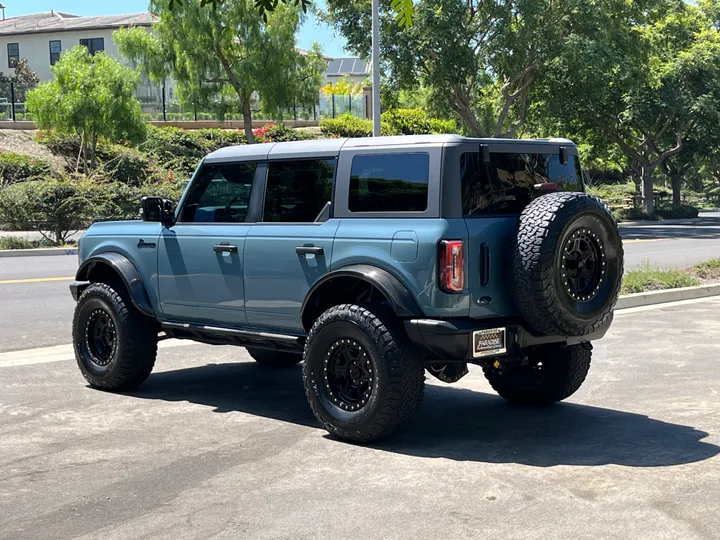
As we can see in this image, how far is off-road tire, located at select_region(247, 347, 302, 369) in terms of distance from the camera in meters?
9.24

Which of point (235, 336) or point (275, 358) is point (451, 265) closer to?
point (235, 336)

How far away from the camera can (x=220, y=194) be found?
7.70 metres

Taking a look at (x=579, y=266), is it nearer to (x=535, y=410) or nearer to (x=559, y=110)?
(x=535, y=410)

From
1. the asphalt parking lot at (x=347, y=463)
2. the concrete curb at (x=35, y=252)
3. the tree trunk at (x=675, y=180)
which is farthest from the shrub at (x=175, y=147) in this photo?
the asphalt parking lot at (x=347, y=463)

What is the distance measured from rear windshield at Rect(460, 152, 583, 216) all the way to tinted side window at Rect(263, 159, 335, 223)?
3.40 feet

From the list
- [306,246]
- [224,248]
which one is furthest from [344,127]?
[306,246]

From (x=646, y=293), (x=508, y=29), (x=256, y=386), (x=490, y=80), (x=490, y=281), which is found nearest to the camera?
(x=490, y=281)

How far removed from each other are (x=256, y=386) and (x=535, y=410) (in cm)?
242

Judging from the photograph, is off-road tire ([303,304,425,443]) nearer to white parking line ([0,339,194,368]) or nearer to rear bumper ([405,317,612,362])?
rear bumper ([405,317,612,362])

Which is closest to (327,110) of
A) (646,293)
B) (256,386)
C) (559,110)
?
(559,110)

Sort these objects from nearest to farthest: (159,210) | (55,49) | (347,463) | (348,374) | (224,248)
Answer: (347,463)
(348,374)
(224,248)
(159,210)
(55,49)

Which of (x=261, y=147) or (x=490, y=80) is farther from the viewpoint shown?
(x=490, y=80)

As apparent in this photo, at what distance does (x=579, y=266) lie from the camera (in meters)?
6.38

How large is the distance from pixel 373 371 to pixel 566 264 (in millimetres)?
1404
